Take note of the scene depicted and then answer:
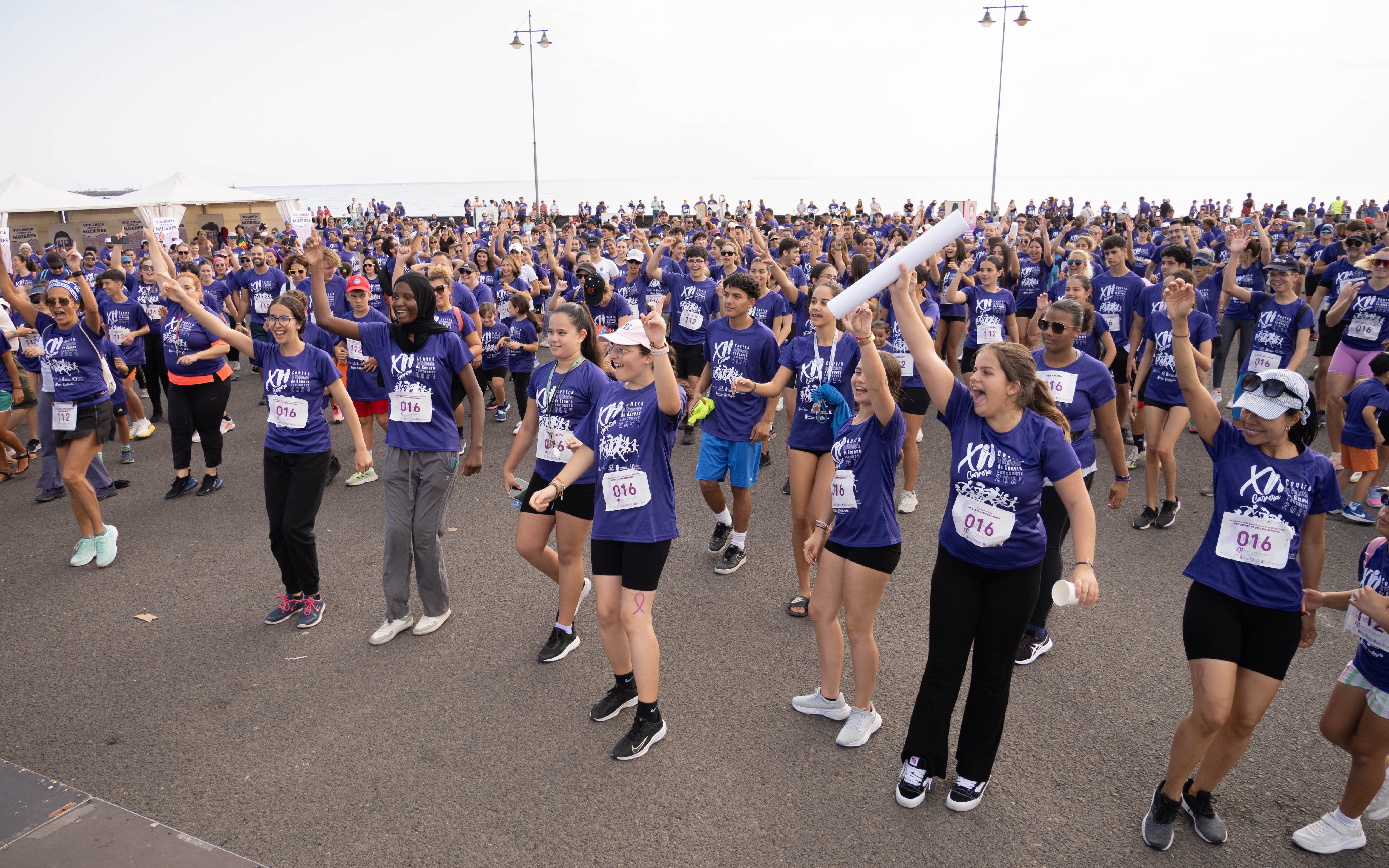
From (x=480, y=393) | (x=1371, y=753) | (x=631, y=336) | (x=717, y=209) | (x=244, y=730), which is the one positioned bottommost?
(x=244, y=730)

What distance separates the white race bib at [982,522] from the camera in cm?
306

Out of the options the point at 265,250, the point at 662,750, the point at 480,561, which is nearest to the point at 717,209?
the point at 265,250

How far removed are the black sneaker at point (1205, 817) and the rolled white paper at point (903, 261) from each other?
242 cm

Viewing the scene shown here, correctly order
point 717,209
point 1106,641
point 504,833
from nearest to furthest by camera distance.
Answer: point 504,833, point 1106,641, point 717,209

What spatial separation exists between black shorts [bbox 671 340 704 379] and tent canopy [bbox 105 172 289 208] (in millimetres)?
28788

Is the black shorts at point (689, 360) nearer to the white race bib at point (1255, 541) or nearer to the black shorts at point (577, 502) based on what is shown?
the black shorts at point (577, 502)

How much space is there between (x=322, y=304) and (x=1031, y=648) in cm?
505

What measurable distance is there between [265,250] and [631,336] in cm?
966

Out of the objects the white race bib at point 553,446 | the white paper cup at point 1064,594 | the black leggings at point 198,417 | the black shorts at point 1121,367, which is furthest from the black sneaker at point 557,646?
the black shorts at point 1121,367

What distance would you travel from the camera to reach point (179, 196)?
30.5m

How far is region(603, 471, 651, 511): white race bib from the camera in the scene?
3.70 meters

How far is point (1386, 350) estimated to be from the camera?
572 cm

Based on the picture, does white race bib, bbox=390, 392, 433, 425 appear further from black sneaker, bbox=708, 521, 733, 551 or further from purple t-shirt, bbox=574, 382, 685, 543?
black sneaker, bbox=708, 521, 733, 551

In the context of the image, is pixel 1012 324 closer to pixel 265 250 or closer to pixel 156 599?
pixel 156 599
